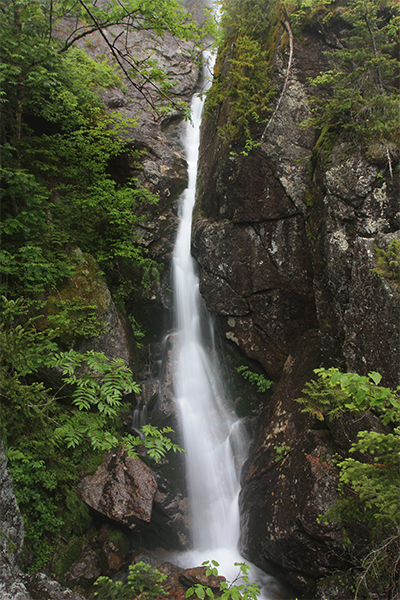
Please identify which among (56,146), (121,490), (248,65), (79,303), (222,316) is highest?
(248,65)

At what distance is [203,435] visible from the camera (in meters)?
7.18

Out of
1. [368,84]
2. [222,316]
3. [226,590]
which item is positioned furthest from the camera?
[222,316]

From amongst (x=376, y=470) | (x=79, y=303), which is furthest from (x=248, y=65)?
(x=376, y=470)

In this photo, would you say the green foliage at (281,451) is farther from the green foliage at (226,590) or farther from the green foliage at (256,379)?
the green foliage at (226,590)

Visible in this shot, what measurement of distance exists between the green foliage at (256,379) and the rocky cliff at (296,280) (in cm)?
35

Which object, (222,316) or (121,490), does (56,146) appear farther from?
(121,490)

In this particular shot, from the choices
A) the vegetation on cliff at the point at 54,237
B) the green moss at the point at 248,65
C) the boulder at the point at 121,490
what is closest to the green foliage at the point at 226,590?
the vegetation on cliff at the point at 54,237

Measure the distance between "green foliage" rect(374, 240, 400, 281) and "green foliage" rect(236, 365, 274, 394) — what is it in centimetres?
389

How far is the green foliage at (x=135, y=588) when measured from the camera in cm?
433

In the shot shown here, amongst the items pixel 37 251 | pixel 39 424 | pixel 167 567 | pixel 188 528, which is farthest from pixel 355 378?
pixel 188 528

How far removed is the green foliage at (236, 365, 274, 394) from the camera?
7176 mm

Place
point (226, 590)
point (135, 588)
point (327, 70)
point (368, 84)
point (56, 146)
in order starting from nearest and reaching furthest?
point (226, 590)
point (135, 588)
point (368, 84)
point (56, 146)
point (327, 70)

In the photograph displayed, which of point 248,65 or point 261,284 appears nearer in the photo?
point 248,65

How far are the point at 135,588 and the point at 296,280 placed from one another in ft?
20.4
